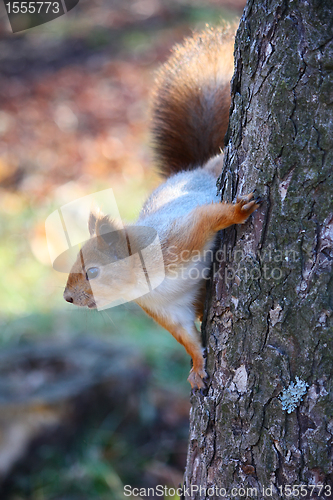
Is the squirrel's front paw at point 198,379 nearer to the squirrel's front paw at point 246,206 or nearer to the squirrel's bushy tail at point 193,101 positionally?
the squirrel's front paw at point 246,206

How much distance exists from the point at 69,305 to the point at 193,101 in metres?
1.39

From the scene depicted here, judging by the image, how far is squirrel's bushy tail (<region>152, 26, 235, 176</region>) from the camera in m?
1.68

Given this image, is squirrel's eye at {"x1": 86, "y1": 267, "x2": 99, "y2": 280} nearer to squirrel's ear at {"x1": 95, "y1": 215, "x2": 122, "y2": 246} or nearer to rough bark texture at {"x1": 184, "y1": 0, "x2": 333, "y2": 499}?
squirrel's ear at {"x1": 95, "y1": 215, "x2": 122, "y2": 246}

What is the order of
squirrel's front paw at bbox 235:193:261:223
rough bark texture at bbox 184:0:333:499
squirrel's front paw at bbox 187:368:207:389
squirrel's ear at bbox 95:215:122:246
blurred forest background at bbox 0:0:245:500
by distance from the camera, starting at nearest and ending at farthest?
rough bark texture at bbox 184:0:333:499 < squirrel's front paw at bbox 235:193:261:223 < squirrel's front paw at bbox 187:368:207:389 < squirrel's ear at bbox 95:215:122:246 < blurred forest background at bbox 0:0:245:500

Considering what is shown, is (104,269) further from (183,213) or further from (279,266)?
(279,266)

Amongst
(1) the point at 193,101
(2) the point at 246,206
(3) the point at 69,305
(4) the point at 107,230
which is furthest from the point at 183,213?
(3) the point at 69,305

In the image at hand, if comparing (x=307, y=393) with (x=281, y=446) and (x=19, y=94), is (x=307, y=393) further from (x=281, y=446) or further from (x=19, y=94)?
(x=19, y=94)

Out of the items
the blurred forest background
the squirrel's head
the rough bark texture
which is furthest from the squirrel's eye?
the rough bark texture

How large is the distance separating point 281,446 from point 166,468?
Result: 1188 mm

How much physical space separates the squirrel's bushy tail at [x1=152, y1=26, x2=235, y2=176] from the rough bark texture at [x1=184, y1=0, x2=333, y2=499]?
656 millimetres

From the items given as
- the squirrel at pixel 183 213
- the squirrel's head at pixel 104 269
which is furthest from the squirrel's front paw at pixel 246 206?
the squirrel's head at pixel 104 269

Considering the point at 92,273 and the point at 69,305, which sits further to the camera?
the point at 69,305

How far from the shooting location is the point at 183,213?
1367mm

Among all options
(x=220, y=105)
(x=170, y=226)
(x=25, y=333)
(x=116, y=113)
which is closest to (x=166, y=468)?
(x=25, y=333)
